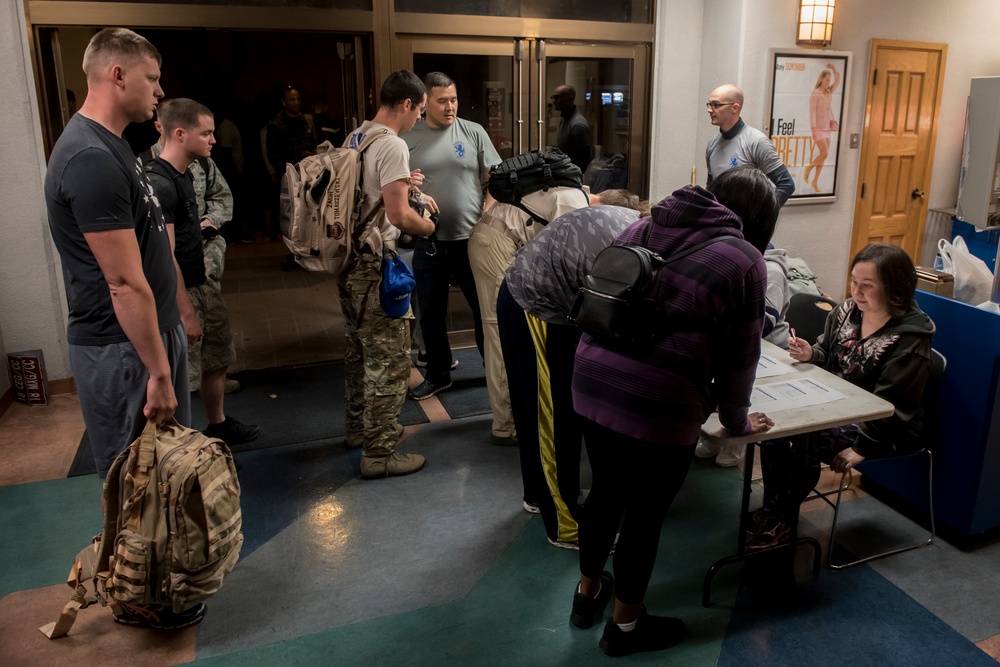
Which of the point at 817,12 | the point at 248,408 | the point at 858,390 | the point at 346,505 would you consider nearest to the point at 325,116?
the point at 248,408

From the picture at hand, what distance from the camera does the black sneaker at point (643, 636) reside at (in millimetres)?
2398

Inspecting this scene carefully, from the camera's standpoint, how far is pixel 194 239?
11.5 ft

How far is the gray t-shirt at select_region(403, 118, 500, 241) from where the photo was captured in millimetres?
4246

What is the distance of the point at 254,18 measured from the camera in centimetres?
442

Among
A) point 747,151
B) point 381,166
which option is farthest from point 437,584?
point 747,151

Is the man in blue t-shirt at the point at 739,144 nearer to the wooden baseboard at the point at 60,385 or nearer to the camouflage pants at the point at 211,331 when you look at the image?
the camouflage pants at the point at 211,331

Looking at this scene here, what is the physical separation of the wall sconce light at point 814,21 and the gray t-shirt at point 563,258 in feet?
11.1

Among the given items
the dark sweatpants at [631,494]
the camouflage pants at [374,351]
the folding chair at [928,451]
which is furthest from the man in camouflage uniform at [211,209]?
the folding chair at [928,451]

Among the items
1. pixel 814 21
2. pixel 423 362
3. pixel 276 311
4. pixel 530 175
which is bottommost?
pixel 423 362

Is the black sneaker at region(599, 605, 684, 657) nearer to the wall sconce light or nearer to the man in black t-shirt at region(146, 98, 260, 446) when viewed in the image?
the man in black t-shirt at region(146, 98, 260, 446)

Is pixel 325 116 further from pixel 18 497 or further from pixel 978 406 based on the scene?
pixel 978 406

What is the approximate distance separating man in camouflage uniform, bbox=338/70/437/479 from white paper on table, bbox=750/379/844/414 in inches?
59.9

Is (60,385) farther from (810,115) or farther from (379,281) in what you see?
(810,115)

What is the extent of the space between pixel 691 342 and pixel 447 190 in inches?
98.9
